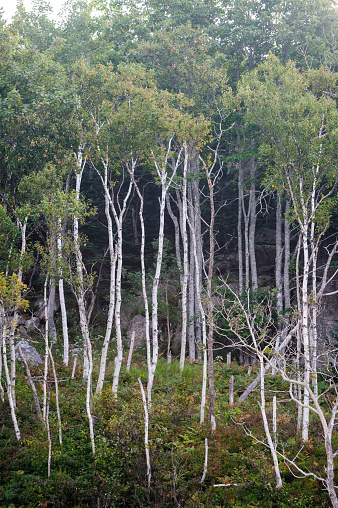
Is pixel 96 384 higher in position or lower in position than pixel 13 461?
higher

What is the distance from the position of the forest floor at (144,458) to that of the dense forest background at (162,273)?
0.04m

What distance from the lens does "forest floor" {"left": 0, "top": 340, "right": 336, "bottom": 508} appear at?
801cm

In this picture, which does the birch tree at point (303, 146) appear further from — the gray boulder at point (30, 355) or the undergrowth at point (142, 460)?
the gray boulder at point (30, 355)

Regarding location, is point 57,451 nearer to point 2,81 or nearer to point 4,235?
point 4,235

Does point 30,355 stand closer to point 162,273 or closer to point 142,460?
point 142,460

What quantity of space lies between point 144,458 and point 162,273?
11.9m

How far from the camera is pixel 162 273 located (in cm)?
2019

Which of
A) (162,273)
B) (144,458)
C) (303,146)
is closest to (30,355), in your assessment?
(144,458)

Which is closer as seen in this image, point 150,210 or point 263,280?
point 263,280

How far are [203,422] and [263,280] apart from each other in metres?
12.2

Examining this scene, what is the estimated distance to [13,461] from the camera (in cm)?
862

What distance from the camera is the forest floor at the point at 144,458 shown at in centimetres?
801

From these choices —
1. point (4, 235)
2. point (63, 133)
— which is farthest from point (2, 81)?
point (4, 235)

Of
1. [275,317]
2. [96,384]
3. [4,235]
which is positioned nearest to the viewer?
[4,235]
